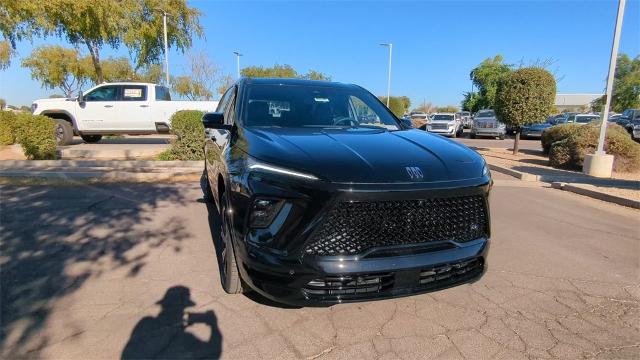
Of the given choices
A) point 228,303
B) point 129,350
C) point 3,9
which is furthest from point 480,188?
point 3,9

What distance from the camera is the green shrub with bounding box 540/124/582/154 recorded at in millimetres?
12402

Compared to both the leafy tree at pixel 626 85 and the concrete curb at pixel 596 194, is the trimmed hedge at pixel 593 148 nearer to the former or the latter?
the concrete curb at pixel 596 194

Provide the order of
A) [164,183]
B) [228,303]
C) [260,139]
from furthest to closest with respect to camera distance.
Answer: [164,183] → [228,303] → [260,139]

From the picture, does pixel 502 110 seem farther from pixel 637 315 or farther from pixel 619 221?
pixel 637 315

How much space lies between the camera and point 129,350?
241 centimetres

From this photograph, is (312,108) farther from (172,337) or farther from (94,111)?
(94,111)

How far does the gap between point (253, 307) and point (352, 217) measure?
1246 mm

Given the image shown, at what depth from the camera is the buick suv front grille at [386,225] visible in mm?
2221

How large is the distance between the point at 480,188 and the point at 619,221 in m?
4.75

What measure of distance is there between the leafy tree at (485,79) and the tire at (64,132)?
49.4 metres

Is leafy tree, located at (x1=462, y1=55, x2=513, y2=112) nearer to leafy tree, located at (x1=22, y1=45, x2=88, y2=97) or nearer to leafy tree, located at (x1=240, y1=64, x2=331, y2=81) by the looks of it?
leafy tree, located at (x1=240, y1=64, x2=331, y2=81)

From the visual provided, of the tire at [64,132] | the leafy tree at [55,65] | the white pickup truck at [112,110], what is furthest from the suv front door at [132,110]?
the leafy tree at [55,65]

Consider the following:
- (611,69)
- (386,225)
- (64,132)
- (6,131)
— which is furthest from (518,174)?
(6,131)

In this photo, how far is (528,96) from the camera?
13.5 meters
